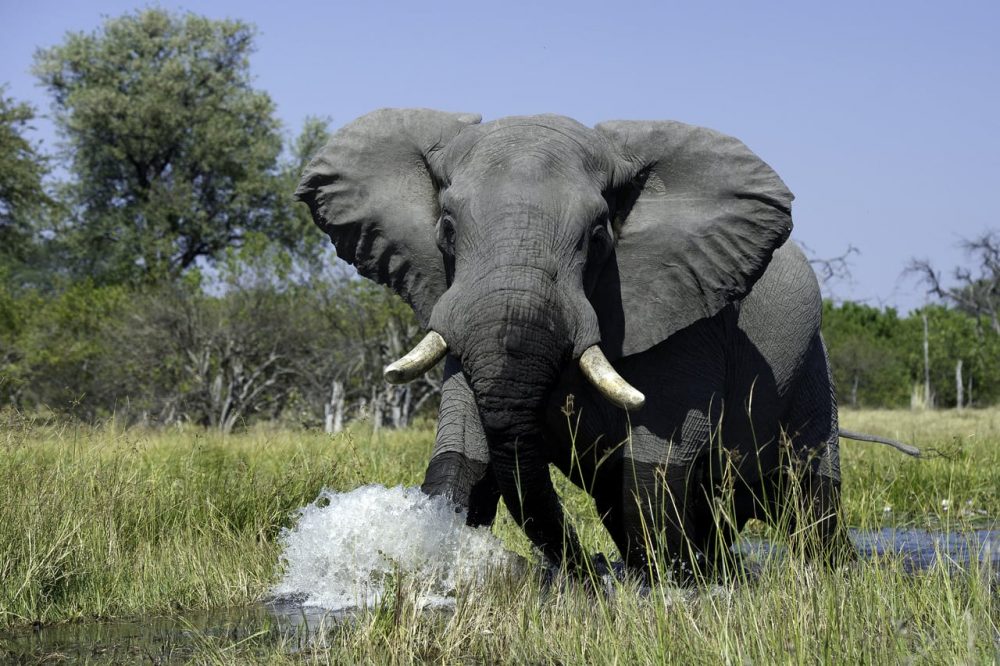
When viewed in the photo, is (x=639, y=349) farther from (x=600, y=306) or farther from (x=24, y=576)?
(x=24, y=576)

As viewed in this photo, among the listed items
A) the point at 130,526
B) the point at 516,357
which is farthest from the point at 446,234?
the point at 130,526

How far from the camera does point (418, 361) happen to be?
14.9 ft

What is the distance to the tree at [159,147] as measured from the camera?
35.2m

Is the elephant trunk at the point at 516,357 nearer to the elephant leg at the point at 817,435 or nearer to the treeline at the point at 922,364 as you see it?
the elephant leg at the point at 817,435

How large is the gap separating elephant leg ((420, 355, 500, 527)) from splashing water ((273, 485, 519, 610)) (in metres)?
0.07

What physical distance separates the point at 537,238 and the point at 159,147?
109 ft

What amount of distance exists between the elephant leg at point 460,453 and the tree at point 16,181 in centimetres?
2078

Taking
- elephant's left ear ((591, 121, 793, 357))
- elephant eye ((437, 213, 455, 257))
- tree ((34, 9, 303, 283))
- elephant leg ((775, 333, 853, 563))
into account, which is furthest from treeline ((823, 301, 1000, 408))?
elephant eye ((437, 213, 455, 257))

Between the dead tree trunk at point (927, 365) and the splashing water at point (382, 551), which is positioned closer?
the splashing water at point (382, 551)

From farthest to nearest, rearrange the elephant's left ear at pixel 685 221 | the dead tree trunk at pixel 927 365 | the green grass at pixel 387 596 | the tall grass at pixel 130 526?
the dead tree trunk at pixel 927 365 → the tall grass at pixel 130 526 → the elephant's left ear at pixel 685 221 → the green grass at pixel 387 596

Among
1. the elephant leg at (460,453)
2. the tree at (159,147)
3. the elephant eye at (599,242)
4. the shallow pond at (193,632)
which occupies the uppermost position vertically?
the tree at (159,147)

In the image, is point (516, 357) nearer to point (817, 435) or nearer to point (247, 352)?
point (817, 435)

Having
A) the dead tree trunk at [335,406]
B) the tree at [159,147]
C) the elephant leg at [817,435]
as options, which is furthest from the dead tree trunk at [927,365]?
the elephant leg at [817,435]

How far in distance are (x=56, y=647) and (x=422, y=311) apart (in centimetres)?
201
